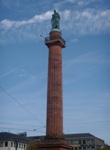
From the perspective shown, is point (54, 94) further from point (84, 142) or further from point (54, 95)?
point (84, 142)

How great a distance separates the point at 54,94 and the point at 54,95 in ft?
0.59

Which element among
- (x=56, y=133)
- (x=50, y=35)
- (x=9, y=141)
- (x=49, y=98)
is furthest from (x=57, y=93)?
(x=9, y=141)

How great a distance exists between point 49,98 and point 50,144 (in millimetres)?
7999

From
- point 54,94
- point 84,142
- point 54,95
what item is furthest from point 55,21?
point 84,142

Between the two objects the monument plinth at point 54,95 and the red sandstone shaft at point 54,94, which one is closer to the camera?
the monument plinth at point 54,95

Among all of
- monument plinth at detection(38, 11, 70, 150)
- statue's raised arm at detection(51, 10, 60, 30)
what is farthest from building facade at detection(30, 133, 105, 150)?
statue's raised arm at detection(51, 10, 60, 30)

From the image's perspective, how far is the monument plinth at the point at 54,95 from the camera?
4549cm

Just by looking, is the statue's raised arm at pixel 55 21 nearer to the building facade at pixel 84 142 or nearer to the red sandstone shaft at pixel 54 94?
the red sandstone shaft at pixel 54 94

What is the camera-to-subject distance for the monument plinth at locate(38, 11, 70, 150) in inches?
1791

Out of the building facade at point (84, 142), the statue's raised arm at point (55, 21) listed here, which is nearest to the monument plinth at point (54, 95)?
the statue's raised arm at point (55, 21)

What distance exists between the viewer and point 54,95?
159 ft

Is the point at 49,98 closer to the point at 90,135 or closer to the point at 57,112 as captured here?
the point at 57,112

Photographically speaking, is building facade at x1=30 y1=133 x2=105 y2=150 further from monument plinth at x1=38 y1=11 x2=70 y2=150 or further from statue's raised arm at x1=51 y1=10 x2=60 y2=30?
statue's raised arm at x1=51 y1=10 x2=60 y2=30

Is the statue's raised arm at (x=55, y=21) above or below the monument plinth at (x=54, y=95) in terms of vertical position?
above
